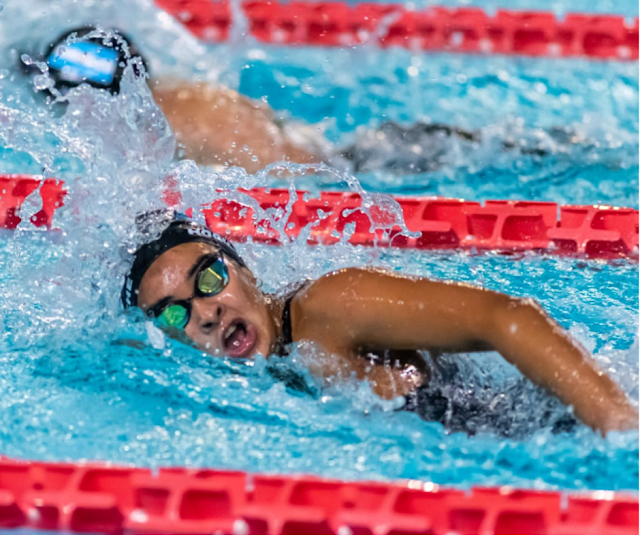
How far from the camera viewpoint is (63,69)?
3268 millimetres

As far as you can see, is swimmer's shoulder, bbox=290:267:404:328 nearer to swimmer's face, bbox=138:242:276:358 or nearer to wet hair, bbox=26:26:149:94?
swimmer's face, bbox=138:242:276:358

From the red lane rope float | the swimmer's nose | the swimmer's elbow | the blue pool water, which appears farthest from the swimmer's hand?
the red lane rope float

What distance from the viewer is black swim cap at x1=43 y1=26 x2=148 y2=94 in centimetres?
321

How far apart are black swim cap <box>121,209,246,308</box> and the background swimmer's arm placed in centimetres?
116

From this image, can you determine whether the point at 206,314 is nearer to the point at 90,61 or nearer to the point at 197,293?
the point at 197,293

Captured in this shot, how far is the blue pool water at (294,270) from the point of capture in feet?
6.56

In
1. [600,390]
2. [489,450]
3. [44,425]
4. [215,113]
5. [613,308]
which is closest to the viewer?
[600,390]

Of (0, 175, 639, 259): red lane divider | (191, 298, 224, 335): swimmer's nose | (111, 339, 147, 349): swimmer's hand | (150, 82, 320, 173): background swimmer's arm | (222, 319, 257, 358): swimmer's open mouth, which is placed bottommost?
(111, 339, 147, 349): swimmer's hand

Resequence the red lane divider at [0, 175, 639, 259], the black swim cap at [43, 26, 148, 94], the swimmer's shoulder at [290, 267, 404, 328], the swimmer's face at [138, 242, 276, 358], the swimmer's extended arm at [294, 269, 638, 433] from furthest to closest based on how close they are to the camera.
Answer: the black swim cap at [43, 26, 148, 94]
the red lane divider at [0, 175, 639, 259]
the swimmer's face at [138, 242, 276, 358]
the swimmer's shoulder at [290, 267, 404, 328]
the swimmer's extended arm at [294, 269, 638, 433]

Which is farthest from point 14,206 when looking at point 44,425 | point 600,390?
point 600,390

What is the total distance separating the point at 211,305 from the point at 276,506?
547mm

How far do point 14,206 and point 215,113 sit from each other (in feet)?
2.91

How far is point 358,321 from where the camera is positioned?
2004 millimetres

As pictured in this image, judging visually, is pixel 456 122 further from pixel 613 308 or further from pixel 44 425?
pixel 44 425
